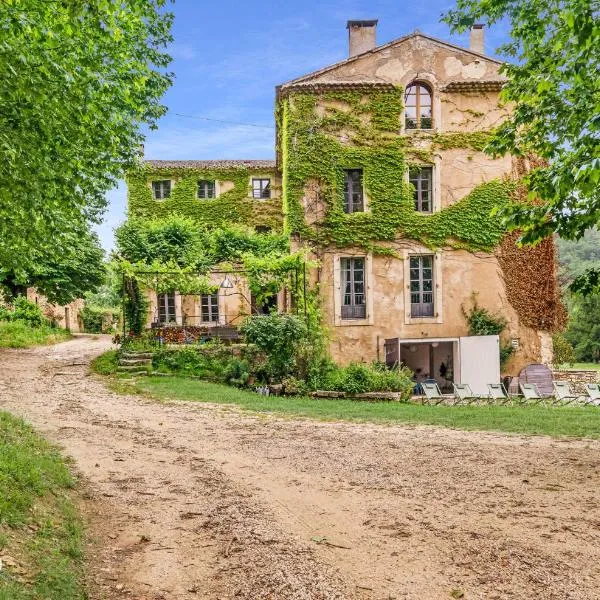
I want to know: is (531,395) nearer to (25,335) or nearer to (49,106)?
(49,106)

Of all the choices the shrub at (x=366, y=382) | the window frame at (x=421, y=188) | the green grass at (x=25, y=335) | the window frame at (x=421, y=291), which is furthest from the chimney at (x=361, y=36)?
the green grass at (x=25, y=335)

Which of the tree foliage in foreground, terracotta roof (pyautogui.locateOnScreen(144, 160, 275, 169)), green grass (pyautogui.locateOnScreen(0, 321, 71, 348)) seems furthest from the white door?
green grass (pyautogui.locateOnScreen(0, 321, 71, 348))

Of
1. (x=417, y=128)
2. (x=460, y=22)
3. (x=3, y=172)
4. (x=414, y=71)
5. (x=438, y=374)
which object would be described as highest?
(x=414, y=71)

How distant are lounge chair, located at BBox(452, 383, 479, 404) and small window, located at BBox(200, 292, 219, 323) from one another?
1433cm

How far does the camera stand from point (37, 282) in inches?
1048

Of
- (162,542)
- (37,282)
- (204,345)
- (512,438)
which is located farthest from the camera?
(37,282)

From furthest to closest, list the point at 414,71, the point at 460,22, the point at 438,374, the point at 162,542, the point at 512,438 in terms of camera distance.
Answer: the point at 438,374 → the point at 414,71 → the point at 512,438 → the point at 460,22 → the point at 162,542

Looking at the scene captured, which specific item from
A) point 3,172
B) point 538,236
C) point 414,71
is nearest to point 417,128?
point 414,71

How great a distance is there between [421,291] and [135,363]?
1039cm

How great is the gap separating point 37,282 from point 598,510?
25.6 metres

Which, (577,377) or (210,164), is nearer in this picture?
(577,377)

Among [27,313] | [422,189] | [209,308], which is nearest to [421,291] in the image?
[422,189]

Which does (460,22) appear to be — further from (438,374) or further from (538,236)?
(438,374)

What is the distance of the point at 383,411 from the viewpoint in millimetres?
13938
